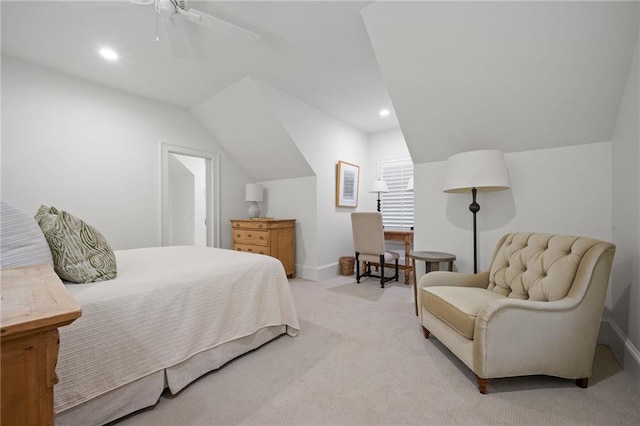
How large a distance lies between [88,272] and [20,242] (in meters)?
0.29

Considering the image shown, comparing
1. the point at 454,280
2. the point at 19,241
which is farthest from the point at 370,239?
the point at 19,241

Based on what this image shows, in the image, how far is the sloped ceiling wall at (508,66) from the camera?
1.71 metres

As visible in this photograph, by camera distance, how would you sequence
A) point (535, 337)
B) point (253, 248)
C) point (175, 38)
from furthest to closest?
point (253, 248), point (175, 38), point (535, 337)

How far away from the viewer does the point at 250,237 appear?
13.6 ft

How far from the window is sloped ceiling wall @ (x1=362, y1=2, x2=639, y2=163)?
2075 millimetres

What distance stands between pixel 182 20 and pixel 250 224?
2.60 metres

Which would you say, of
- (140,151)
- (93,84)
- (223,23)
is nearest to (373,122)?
(223,23)

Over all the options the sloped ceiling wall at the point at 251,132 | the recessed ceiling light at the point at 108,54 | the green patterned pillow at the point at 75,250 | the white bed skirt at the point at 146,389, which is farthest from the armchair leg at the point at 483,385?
the recessed ceiling light at the point at 108,54

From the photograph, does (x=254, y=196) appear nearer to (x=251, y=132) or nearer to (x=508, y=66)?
(x=251, y=132)

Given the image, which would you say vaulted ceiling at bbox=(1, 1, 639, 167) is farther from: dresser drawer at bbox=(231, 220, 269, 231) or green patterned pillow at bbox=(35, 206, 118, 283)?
dresser drawer at bbox=(231, 220, 269, 231)

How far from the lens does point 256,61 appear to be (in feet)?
9.21

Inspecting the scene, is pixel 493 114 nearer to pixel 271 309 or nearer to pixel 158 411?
pixel 271 309

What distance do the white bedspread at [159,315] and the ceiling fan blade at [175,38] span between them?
170cm

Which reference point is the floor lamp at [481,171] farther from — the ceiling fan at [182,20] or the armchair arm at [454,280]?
the ceiling fan at [182,20]
